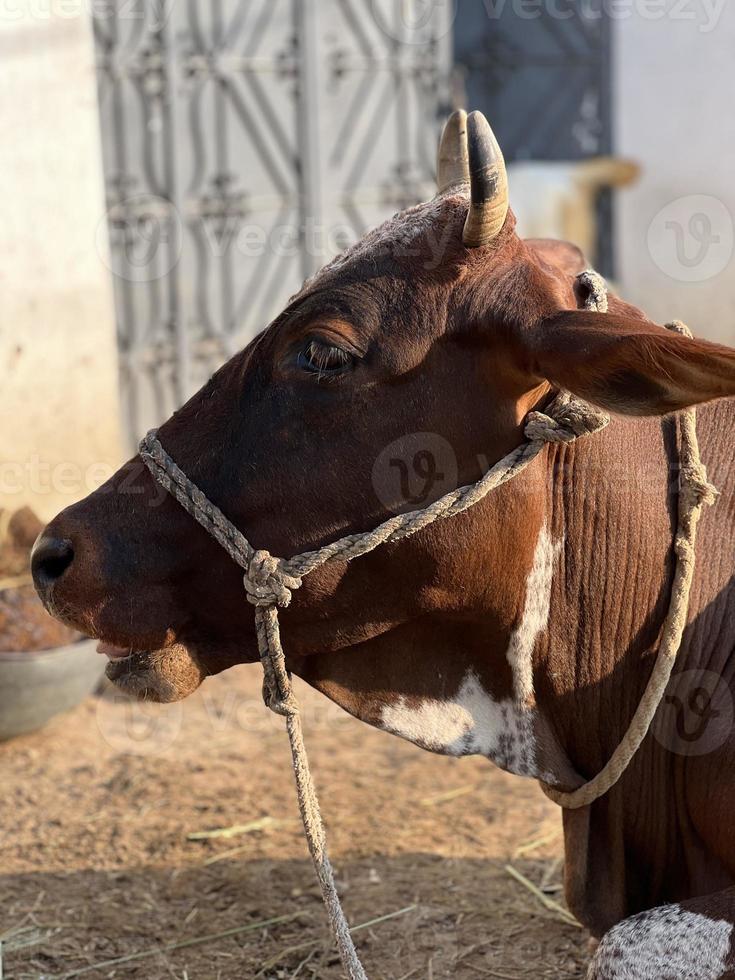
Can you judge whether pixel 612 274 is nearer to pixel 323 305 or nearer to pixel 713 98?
pixel 713 98

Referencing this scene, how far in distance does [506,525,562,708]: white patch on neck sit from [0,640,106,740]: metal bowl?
2.64 meters

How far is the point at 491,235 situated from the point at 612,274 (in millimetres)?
8717

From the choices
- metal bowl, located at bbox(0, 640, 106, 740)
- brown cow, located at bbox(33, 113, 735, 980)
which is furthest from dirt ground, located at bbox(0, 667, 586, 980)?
brown cow, located at bbox(33, 113, 735, 980)

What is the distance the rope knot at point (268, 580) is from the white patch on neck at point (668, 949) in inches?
35.4

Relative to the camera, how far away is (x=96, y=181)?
6473 mm

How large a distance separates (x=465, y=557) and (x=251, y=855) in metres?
2.01

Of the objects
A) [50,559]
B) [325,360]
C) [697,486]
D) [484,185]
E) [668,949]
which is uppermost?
[484,185]

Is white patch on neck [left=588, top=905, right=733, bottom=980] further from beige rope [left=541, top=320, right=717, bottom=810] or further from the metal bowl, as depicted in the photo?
the metal bowl

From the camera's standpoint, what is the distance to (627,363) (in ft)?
7.37

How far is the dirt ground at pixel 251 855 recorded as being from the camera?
360 centimetres

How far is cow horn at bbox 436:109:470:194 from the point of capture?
121 inches

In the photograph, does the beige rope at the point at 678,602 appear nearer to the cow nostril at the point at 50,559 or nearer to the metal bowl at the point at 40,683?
the cow nostril at the point at 50,559

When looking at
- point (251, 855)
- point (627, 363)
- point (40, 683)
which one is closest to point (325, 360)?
point (627, 363)

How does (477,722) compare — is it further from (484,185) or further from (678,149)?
(678,149)
